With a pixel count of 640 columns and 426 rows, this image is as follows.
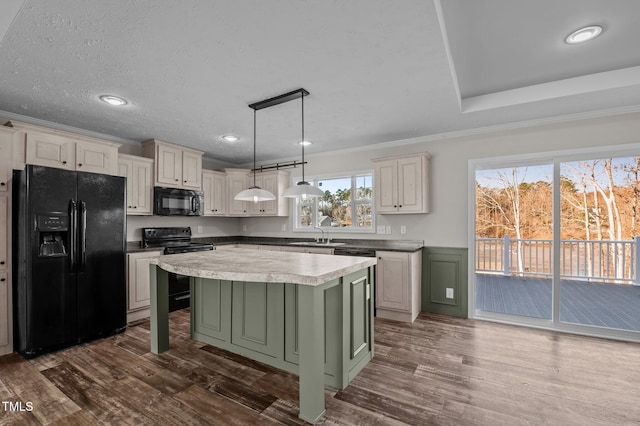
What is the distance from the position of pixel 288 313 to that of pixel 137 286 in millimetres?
2424

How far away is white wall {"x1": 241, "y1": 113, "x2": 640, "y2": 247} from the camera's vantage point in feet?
10.3

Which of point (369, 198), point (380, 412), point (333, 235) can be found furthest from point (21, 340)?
point (369, 198)

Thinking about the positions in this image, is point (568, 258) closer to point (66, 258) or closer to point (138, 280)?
point (138, 280)

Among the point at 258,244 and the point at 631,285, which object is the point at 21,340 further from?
the point at 631,285

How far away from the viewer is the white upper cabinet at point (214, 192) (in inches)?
195

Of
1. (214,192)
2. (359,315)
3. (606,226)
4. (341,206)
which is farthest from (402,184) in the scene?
(214,192)

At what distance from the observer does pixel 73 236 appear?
2.90 metres

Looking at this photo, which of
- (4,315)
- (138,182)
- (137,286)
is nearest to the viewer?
(4,315)

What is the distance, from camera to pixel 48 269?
2.73 m

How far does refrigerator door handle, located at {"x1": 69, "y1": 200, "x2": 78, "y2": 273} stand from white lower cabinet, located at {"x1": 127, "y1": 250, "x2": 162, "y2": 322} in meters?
0.66

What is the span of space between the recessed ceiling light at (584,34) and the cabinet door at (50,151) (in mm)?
4638

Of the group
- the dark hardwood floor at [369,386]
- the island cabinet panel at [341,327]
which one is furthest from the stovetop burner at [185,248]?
the island cabinet panel at [341,327]

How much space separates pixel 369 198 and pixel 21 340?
4.23 metres

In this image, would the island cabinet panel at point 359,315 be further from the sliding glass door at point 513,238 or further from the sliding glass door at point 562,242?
the sliding glass door at point 513,238
